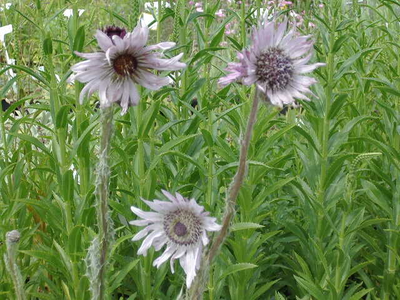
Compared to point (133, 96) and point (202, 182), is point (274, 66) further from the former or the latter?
point (202, 182)

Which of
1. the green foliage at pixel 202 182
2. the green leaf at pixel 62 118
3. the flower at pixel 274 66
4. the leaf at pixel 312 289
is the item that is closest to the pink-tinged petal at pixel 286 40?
the flower at pixel 274 66

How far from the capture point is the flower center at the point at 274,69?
68cm

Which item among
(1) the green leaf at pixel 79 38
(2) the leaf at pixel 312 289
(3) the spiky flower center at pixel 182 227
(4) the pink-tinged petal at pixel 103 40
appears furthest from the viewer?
(2) the leaf at pixel 312 289

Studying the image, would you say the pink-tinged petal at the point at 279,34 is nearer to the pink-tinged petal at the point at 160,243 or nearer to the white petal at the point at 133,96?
the white petal at the point at 133,96

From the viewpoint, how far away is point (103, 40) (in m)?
0.64

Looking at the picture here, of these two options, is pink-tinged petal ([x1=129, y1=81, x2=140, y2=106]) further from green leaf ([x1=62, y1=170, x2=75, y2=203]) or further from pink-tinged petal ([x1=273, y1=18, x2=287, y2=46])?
green leaf ([x1=62, y1=170, x2=75, y2=203])

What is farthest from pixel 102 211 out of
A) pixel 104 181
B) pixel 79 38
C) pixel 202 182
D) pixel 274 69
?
pixel 202 182

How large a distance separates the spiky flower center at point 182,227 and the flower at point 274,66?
7.1 inches

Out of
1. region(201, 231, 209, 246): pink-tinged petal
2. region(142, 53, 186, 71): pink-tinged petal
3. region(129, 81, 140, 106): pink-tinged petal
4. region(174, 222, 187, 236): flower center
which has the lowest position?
region(174, 222, 187, 236): flower center

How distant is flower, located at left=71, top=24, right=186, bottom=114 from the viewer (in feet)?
2.12

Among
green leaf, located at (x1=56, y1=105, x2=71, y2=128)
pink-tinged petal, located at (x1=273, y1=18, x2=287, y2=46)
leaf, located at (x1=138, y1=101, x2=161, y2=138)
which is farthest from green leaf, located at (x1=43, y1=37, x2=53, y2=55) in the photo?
pink-tinged petal, located at (x1=273, y1=18, x2=287, y2=46)

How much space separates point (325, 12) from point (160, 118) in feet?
2.02

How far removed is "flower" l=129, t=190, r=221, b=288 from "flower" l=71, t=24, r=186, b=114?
0.14 metres

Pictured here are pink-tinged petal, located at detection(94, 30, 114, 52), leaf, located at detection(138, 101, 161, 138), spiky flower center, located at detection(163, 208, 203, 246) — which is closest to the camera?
pink-tinged petal, located at detection(94, 30, 114, 52)
